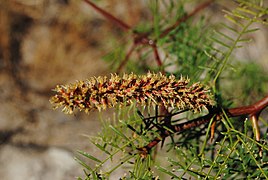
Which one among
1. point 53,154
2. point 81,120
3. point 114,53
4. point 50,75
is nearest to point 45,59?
point 50,75

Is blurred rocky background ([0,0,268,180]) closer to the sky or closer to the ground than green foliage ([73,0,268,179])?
closer to the sky

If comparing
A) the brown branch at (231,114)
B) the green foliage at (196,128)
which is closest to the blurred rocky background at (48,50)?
the green foliage at (196,128)

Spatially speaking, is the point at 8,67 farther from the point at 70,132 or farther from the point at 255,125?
the point at 255,125

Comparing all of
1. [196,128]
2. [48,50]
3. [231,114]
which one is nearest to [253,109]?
[231,114]

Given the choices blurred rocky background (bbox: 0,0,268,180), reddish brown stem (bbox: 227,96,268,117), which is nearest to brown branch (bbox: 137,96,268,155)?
reddish brown stem (bbox: 227,96,268,117)

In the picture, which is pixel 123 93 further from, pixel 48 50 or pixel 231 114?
pixel 48 50

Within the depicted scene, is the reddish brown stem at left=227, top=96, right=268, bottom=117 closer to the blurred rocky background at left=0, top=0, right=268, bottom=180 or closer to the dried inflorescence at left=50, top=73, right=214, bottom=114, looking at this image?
the dried inflorescence at left=50, top=73, right=214, bottom=114

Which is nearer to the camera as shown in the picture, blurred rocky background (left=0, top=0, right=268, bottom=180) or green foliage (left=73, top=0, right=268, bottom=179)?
green foliage (left=73, top=0, right=268, bottom=179)

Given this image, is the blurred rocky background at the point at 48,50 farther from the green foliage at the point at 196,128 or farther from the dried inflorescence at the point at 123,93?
the dried inflorescence at the point at 123,93
